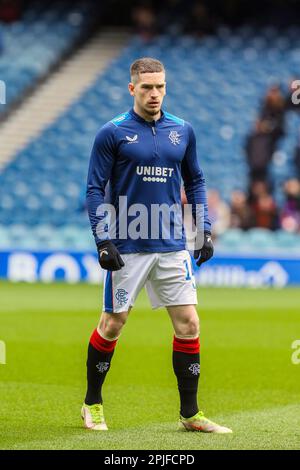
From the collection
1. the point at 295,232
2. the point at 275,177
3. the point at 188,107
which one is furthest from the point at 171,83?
the point at 295,232

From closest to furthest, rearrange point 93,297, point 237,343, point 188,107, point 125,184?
point 125,184
point 237,343
point 93,297
point 188,107

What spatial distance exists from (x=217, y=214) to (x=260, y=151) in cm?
151

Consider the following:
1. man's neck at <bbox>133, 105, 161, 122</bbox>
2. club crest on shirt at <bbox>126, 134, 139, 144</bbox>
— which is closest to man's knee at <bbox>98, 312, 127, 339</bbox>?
club crest on shirt at <bbox>126, 134, 139, 144</bbox>

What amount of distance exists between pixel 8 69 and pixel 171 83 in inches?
162

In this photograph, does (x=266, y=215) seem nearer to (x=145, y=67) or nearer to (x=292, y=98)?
(x=292, y=98)

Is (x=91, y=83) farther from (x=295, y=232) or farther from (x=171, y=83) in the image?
(x=295, y=232)

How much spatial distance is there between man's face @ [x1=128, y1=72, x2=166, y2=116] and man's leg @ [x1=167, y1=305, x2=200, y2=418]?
129 centimetres

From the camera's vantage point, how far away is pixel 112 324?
Result: 23.4 ft

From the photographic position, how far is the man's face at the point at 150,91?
6938 mm

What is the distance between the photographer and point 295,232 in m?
19.8

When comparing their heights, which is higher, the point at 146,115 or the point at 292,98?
the point at 292,98

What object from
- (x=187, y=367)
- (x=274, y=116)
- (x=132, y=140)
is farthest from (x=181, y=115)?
(x=187, y=367)

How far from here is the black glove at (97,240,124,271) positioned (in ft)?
22.5

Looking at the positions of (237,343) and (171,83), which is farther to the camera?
(171,83)
